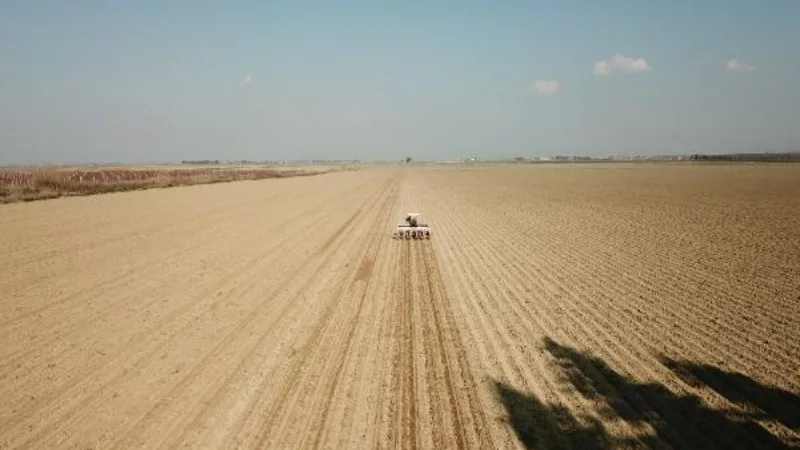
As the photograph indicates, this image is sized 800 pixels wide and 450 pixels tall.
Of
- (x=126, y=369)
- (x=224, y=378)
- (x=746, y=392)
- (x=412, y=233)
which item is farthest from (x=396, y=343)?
(x=412, y=233)

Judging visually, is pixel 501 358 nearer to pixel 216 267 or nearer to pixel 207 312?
pixel 207 312

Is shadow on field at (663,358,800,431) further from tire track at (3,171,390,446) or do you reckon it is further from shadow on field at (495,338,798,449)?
tire track at (3,171,390,446)

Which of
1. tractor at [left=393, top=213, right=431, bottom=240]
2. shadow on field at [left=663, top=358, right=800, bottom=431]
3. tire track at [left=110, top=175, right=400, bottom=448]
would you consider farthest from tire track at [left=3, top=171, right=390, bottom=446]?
tractor at [left=393, top=213, right=431, bottom=240]

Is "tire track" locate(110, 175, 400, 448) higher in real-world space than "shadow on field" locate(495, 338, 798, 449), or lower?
higher

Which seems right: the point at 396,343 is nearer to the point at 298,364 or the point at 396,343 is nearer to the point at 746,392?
the point at 298,364

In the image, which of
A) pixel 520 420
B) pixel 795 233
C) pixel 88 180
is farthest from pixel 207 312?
pixel 88 180

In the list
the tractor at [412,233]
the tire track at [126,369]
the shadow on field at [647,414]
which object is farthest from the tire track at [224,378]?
the tractor at [412,233]
